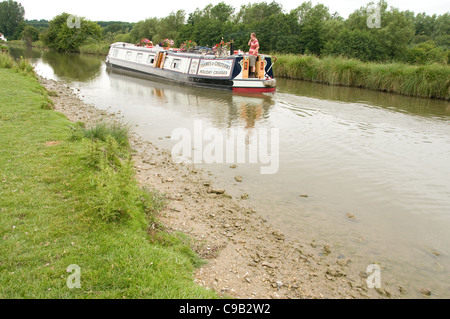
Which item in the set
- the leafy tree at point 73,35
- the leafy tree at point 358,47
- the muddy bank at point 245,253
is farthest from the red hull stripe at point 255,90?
the leafy tree at point 73,35

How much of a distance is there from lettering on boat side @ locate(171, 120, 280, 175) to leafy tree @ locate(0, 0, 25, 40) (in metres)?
119

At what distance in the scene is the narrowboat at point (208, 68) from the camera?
1923cm

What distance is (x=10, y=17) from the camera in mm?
104875

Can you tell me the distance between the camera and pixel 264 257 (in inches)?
179

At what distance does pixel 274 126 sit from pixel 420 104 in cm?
1003

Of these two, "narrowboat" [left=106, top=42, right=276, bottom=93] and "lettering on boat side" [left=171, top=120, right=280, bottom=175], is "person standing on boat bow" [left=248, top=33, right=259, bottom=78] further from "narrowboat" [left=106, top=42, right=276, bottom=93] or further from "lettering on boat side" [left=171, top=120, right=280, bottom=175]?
"lettering on boat side" [left=171, top=120, right=280, bottom=175]

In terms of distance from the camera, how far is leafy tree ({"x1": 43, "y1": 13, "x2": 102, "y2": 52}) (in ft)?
180

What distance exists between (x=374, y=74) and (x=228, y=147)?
52.5 feet

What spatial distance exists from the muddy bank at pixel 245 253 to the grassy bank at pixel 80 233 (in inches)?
13.9

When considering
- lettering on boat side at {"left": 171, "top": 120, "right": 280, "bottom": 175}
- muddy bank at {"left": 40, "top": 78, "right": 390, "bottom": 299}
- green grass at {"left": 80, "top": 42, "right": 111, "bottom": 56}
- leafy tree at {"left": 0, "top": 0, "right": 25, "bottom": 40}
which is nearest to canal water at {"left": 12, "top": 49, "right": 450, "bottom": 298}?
lettering on boat side at {"left": 171, "top": 120, "right": 280, "bottom": 175}

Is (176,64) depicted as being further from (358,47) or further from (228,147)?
(358,47)

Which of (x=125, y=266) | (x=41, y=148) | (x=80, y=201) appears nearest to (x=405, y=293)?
(x=125, y=266)

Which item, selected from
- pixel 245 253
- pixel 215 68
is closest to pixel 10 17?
pixel 215 68

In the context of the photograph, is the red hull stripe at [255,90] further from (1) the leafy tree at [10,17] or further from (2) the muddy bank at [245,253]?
(1) the leafy tree at [10,17]
